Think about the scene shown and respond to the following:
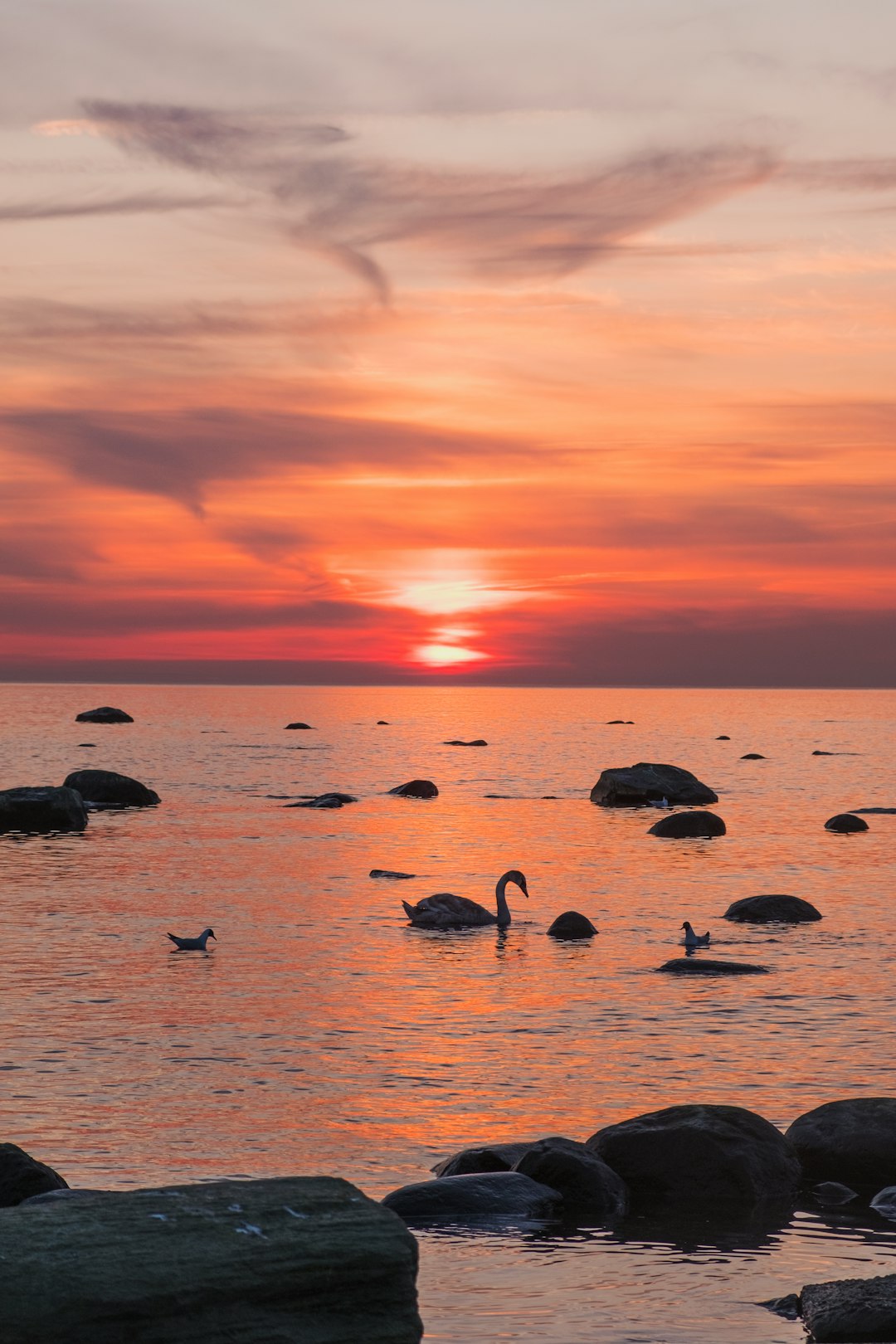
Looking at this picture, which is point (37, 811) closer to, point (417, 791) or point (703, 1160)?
point (417, 791)

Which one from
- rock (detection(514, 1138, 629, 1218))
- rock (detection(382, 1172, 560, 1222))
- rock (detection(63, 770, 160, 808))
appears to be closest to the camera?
rock (detection(382, 1172, 560, 1222))

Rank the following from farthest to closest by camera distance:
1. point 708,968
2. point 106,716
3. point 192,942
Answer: point 106,716, point 192,942, point 708,968

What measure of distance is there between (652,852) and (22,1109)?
31823 mm

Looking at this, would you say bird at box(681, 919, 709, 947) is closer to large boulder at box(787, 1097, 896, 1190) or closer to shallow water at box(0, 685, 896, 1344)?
shallow water at box(0, 685, 896, 1344)

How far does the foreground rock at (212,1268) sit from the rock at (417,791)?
61.4 m

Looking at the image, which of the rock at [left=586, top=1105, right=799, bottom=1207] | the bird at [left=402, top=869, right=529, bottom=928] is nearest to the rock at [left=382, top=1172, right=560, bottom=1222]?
the rock at [left=586, top=1105, right=799, bottom=1207]

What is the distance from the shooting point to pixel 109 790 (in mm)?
60688

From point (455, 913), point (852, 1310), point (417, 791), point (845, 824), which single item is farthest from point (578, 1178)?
point (417, 791)

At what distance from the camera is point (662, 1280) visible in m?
10.9

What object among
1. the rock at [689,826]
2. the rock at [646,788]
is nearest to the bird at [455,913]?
the rock at [689,826]

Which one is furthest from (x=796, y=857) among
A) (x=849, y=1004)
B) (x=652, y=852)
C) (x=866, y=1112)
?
(x=866, y=1112)

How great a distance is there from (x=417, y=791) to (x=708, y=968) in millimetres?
46765

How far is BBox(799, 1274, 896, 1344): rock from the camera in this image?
9375mm

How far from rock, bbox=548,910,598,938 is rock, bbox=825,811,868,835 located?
26.4m
